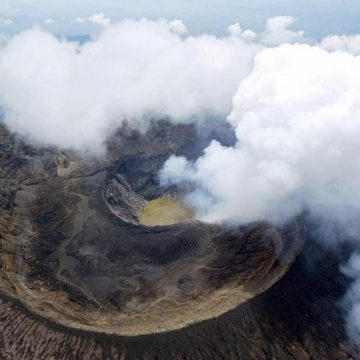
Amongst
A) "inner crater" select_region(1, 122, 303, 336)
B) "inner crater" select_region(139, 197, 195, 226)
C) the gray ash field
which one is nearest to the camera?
the gray ash field

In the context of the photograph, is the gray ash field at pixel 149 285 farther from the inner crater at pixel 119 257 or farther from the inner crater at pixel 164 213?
the inner crater at pixel 164 213

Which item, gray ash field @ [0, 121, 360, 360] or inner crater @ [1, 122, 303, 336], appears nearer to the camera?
gray ash field @ [0, 121, 360, 360]

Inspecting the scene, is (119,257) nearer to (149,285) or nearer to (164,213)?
(149,285)

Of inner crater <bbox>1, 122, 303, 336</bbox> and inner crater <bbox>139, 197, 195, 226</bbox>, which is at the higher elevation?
inner crater <bbox>1, 122, 303, 336</bbox>

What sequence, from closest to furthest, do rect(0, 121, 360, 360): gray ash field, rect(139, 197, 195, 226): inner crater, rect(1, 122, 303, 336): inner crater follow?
1. rect(0, 121, 360, 360): gray ash field
2. rect(1, 122, 303, 336): inner crater
3. rect(139, 197, 195, 226): inner crater

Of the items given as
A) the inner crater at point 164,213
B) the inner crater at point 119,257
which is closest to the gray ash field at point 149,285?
the inner crater at point 119,257

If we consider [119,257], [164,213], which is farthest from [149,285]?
[164,213]

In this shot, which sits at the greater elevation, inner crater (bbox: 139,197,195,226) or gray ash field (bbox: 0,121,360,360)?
gray ash field (bbox: 0,121,360,360)

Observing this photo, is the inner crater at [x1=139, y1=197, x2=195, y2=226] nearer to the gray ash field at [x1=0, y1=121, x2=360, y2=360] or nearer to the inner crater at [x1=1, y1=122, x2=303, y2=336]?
the inner crater at [x1=1, y1=122, x2=303, y2=336]

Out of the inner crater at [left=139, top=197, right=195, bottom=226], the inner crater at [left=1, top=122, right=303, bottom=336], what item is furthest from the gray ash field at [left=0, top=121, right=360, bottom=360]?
the inner crater at [left=139, top=197, right=195, bottom=226]

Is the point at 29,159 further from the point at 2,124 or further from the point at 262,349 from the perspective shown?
the point at 262,349
